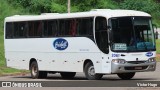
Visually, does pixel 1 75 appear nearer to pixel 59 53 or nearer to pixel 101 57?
pixel 59 53

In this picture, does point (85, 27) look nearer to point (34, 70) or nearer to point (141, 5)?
point (34, 70)

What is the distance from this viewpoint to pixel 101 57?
85.4 feet

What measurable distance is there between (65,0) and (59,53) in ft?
144

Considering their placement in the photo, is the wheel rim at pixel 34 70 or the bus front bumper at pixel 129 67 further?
the wheel rim at pixel 34 70

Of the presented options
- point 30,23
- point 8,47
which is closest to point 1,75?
point 8,47

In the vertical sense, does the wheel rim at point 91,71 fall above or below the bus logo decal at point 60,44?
below

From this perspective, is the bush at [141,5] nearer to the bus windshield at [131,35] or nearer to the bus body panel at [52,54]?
the bus body panel at [52,54]

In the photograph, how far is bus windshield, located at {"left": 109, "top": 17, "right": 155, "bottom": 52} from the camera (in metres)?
25.6

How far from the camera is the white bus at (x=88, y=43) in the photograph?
2567 centimetres

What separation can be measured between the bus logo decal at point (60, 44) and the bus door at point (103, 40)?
2.46 meters

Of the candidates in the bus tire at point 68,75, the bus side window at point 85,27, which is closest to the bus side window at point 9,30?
the bus tire at point 68,75

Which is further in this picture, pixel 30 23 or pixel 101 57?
pixel 30 23

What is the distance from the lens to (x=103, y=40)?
26000 millimetres

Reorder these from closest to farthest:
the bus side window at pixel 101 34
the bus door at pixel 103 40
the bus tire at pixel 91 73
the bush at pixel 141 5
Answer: the bus door at pixel 103 40 < the bus side window at pixel 101 34 < the bus tire at pixel 91 73 < the bush at pixel 141 5
